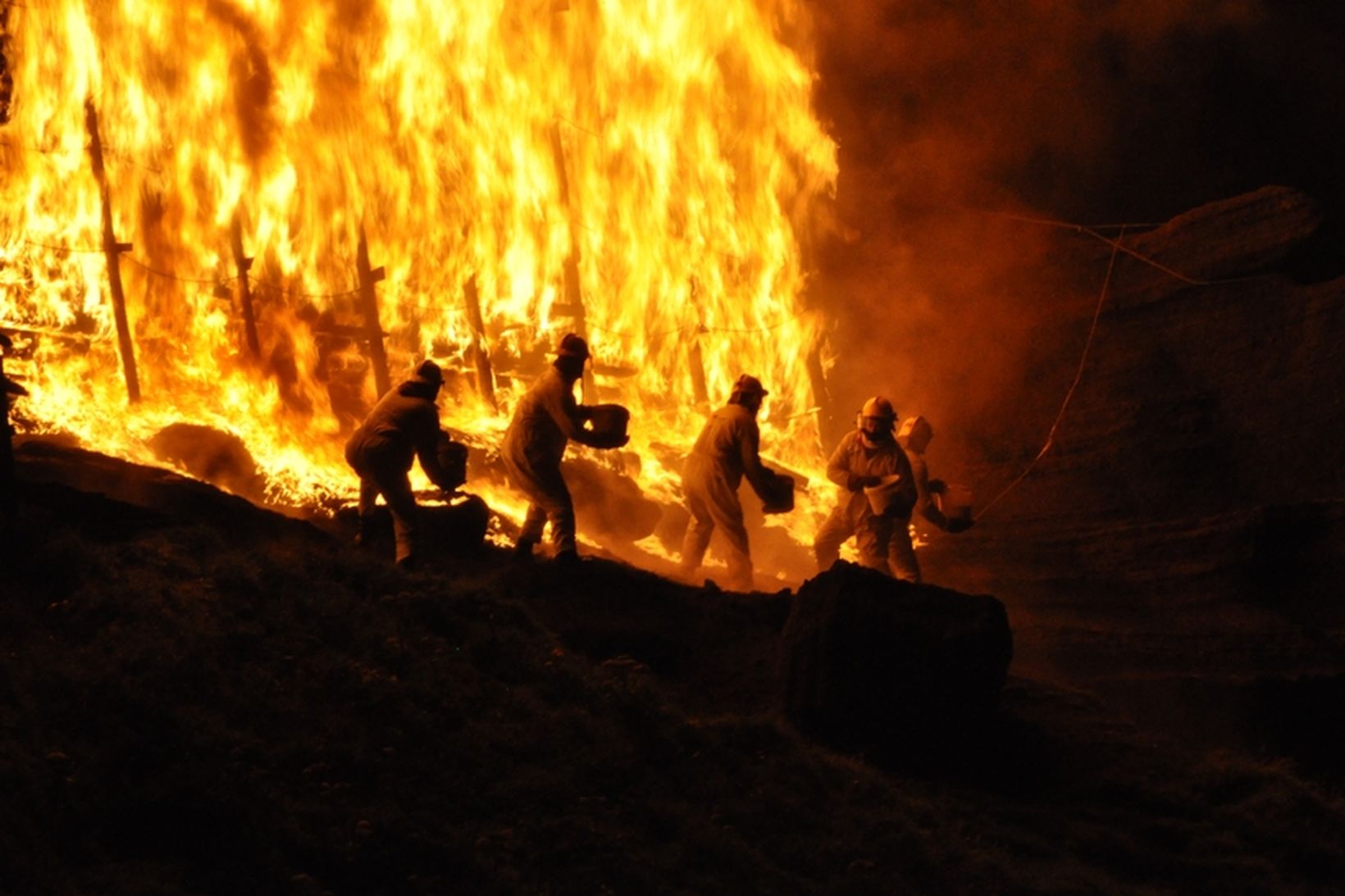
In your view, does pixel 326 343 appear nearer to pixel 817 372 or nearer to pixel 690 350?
pixel 690 350

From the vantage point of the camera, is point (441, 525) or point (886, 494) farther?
point (886, 494)

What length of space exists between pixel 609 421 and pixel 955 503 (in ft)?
12.4

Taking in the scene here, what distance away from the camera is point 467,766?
555cm

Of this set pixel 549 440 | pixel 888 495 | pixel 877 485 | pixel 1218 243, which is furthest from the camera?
pixel 1218 243

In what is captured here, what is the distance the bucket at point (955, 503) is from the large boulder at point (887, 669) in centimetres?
480

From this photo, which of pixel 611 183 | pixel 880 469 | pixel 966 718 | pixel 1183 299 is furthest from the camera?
pixel 611 183

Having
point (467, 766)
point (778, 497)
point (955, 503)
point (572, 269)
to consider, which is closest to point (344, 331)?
point (572, 269)

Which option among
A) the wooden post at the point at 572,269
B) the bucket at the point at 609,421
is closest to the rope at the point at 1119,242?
the wooden post at the point at 572,269

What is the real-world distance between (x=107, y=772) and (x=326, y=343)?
10253 millimetres

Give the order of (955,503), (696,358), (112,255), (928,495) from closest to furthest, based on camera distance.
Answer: (928,495) → (955,503) → (112,255) → (696,358)

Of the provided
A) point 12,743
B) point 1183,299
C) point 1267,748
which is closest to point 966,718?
point 1267,748

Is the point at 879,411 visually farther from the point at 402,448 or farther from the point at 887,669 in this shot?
the point at 887,669

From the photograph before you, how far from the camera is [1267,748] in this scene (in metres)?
9.91

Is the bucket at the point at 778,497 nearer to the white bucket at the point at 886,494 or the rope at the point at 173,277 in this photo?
the white bucket at the point at 886,494
